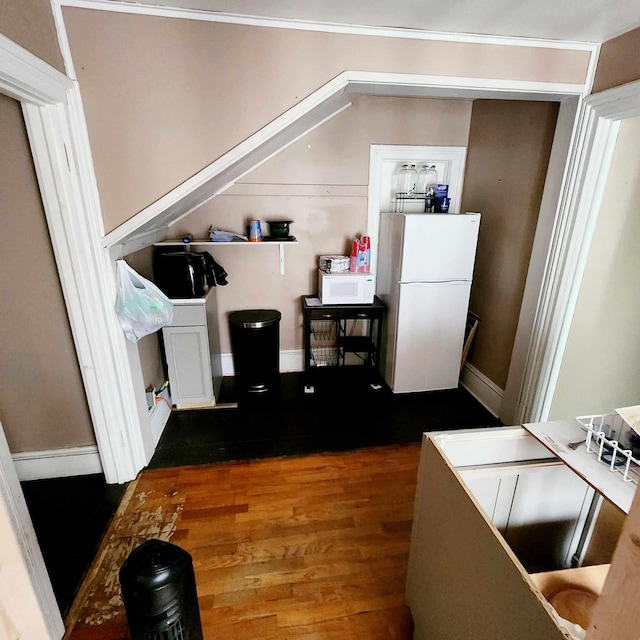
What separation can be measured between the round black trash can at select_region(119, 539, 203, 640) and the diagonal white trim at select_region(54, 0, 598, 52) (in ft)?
6.71

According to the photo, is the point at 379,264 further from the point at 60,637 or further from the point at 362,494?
the point at 60,637

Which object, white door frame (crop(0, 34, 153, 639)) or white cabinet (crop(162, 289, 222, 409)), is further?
white cabinet (crop(162, 289, 222, 409))

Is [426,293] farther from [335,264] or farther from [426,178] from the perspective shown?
[426,178]

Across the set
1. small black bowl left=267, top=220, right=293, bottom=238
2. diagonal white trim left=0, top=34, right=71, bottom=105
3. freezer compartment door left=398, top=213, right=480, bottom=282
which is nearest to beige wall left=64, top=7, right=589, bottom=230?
diagonal white trim left=0, top=34, right=71, bottom=105

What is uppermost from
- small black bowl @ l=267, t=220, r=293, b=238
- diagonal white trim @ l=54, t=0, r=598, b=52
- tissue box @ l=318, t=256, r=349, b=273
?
diagonal white trim @ l=54, t=0, r=598, b=52

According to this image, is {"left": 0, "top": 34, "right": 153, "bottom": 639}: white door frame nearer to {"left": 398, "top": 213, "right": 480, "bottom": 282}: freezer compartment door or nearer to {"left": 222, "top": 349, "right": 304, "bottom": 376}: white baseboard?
{"left": 222, "top": 349, "right": 304, "bottom": 376}: white baseboard

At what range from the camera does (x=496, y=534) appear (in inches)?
32.6

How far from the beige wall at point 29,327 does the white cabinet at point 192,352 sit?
0.70 metres

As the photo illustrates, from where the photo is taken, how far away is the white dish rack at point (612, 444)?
99 cm

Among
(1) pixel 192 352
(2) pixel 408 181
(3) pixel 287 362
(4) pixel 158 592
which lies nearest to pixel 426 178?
(2) pixel 408 181

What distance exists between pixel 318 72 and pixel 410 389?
2321 mm

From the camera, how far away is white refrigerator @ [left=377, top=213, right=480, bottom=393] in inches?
105

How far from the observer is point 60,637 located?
134 cm

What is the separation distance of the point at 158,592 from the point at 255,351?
6.23 feet
